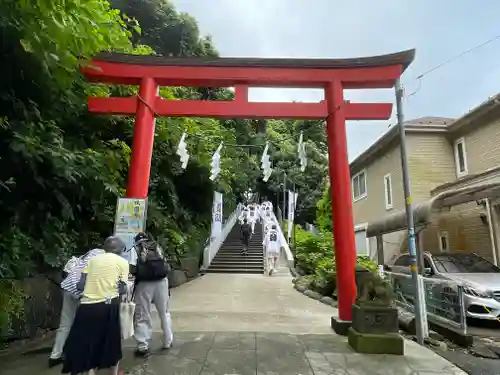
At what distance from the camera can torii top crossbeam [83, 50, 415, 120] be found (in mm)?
6594

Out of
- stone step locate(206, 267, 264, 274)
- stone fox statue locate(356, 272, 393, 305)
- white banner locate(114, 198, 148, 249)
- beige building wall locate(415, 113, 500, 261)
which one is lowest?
stone step locate(206, 267, 264, 274)

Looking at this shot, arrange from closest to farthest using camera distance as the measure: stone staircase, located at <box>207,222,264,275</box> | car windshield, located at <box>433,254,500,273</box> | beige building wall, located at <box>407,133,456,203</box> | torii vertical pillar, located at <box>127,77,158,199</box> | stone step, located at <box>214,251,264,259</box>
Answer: torii vertical pillar, located at <box>127,77,158,199</box> → car windshield, located at <box>433,254,500,273</box> → beige building wall, located at <box>407,133,456,203</box> → stone staircase, located at <box>207,222,264,275</box> → stone step, located at <box>214,251,264,259</box>

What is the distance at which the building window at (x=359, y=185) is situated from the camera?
18.7 meters

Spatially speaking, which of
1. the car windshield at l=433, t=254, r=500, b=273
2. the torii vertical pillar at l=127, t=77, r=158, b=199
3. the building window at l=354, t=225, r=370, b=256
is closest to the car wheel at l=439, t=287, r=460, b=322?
the car windshield at l=433, t=254, r=500, b=273

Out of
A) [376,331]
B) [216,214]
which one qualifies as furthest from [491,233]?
[216,214]

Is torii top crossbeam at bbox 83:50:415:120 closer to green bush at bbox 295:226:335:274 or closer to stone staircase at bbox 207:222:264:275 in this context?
green bush at bbox 295:226:335:274

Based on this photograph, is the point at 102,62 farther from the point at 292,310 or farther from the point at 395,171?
the point at 395,171

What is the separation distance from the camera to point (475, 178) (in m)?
11.4

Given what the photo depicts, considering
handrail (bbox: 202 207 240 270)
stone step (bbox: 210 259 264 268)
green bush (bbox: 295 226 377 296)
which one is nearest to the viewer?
green bush (bbox: 295 226 377 296)

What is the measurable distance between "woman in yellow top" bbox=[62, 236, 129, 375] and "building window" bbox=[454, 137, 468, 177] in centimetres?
1348

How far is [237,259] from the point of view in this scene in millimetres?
17297

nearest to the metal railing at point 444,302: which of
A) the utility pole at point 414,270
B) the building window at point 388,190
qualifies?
the utility pole at point 414,270

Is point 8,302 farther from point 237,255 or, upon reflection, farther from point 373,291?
point 237,255

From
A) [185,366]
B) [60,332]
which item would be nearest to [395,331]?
[185,366]
